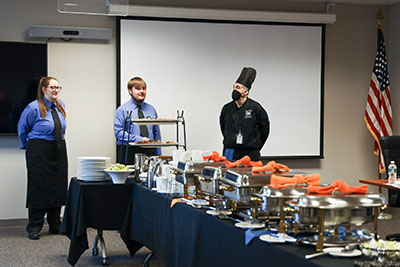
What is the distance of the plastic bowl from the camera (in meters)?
4.17

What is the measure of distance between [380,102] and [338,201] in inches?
210

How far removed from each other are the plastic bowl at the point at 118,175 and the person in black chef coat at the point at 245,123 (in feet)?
4.36

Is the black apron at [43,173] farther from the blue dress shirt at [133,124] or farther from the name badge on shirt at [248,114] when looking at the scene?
the name badge on shirt at [248,114]

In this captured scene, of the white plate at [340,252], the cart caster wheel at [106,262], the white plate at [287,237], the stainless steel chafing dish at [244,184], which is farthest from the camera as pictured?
the cart caster wheel at [106,262]

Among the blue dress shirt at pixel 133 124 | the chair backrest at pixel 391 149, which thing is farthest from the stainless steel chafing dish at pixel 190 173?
the chair backrest at pixel 391 149

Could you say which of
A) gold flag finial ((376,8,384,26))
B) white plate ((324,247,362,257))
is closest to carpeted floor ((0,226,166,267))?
white plate ((324,247,362,257))

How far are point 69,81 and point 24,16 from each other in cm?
80

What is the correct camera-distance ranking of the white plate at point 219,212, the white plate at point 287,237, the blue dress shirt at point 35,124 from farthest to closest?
the blue dress shirt at point 35,124, the white plate at point 219,212, the white plate at point 287,237

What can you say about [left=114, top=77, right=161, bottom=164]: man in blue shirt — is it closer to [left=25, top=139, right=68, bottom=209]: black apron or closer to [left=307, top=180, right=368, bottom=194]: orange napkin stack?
[left=25, top=139, right=68, bottom=209]: black apron

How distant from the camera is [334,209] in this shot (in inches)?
79.3

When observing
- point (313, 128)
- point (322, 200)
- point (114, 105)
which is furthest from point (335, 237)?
point (313, 128)

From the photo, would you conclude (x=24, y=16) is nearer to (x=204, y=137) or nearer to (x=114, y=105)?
(x=114, y=105)

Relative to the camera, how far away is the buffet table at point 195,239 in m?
2.05

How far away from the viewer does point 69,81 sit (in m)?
6.19
